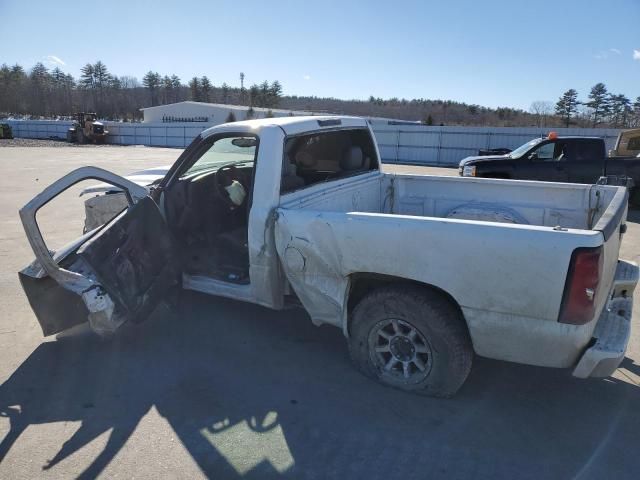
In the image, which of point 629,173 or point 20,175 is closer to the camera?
point 629,173

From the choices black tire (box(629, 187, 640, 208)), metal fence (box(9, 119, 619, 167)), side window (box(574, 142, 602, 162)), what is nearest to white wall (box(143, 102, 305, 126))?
metal fence (box(9, 119, 619, 167))

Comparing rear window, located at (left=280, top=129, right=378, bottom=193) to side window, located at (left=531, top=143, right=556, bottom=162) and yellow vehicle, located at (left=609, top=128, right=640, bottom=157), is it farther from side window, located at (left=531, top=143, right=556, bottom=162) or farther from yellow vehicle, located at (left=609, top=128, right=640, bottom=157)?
yellow vehicle, located at (left=609, top=128, right=640, bottom=157)

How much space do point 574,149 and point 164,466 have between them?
11.0 meters

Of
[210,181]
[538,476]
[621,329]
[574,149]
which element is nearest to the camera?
[538,476]

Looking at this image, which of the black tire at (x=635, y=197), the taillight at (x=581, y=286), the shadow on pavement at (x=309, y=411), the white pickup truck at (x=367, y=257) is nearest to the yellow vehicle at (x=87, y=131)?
the black tire at (x=635, y=197)

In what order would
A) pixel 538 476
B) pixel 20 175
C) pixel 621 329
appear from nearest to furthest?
pixel 538 476 → pixel 621 329 → pixel 20 175

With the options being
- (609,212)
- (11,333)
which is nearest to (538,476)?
(609,212)

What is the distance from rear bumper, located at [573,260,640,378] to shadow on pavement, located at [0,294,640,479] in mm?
488

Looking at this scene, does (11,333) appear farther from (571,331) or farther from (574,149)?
(574,149)

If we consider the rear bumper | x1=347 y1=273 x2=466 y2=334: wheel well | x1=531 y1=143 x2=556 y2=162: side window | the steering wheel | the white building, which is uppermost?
the white building

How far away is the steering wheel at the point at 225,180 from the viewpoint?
4.96 meters

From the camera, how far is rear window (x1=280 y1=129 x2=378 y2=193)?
13.6ft

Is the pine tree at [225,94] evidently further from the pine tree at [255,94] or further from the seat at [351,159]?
the seat at [351,159]

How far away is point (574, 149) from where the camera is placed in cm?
1096
